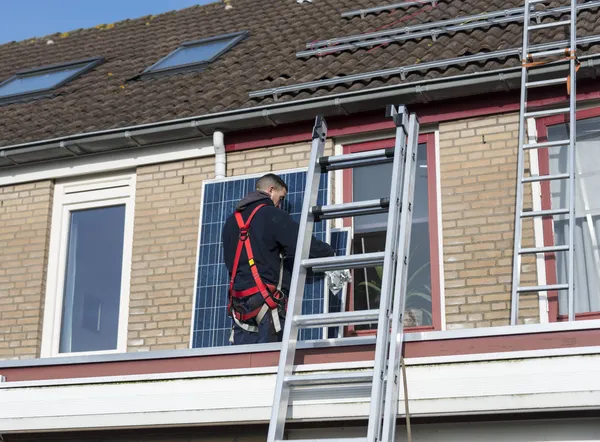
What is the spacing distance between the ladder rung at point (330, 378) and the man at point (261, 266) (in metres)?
1.06

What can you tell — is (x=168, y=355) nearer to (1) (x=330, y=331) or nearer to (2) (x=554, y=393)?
(1) (x=330, y=331)

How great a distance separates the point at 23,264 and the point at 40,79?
3324mm

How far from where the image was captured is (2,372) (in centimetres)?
758

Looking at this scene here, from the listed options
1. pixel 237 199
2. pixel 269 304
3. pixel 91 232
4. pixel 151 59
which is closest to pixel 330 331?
pixel 269 304

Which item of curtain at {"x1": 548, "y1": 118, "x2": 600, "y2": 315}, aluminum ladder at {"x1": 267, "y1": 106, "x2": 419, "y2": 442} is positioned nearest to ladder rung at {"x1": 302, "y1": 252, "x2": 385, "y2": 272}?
aluminum ladder at {"x1": 267, "y1": 106, "x2": 419, "y2": 442}

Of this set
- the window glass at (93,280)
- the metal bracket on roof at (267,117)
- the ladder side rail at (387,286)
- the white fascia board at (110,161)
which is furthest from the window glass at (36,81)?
the ladder side rail at (387,286)

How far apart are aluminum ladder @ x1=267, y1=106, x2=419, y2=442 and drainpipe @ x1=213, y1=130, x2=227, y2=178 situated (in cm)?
290

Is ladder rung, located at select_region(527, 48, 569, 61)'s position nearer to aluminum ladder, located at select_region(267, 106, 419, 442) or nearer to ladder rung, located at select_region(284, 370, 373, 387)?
aluminum ladder, located at select_region(267, 106, 419, 442)

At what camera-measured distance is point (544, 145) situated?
7.75 metres

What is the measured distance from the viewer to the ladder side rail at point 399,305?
5766 mm

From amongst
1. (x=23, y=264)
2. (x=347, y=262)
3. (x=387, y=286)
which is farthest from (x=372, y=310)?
(x=23, y=264)

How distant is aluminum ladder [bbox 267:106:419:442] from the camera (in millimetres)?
5777

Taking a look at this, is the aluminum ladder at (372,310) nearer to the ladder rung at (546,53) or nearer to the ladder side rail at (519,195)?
the ladder side rail at (519,195)

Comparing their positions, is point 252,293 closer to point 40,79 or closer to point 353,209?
point 353,209
